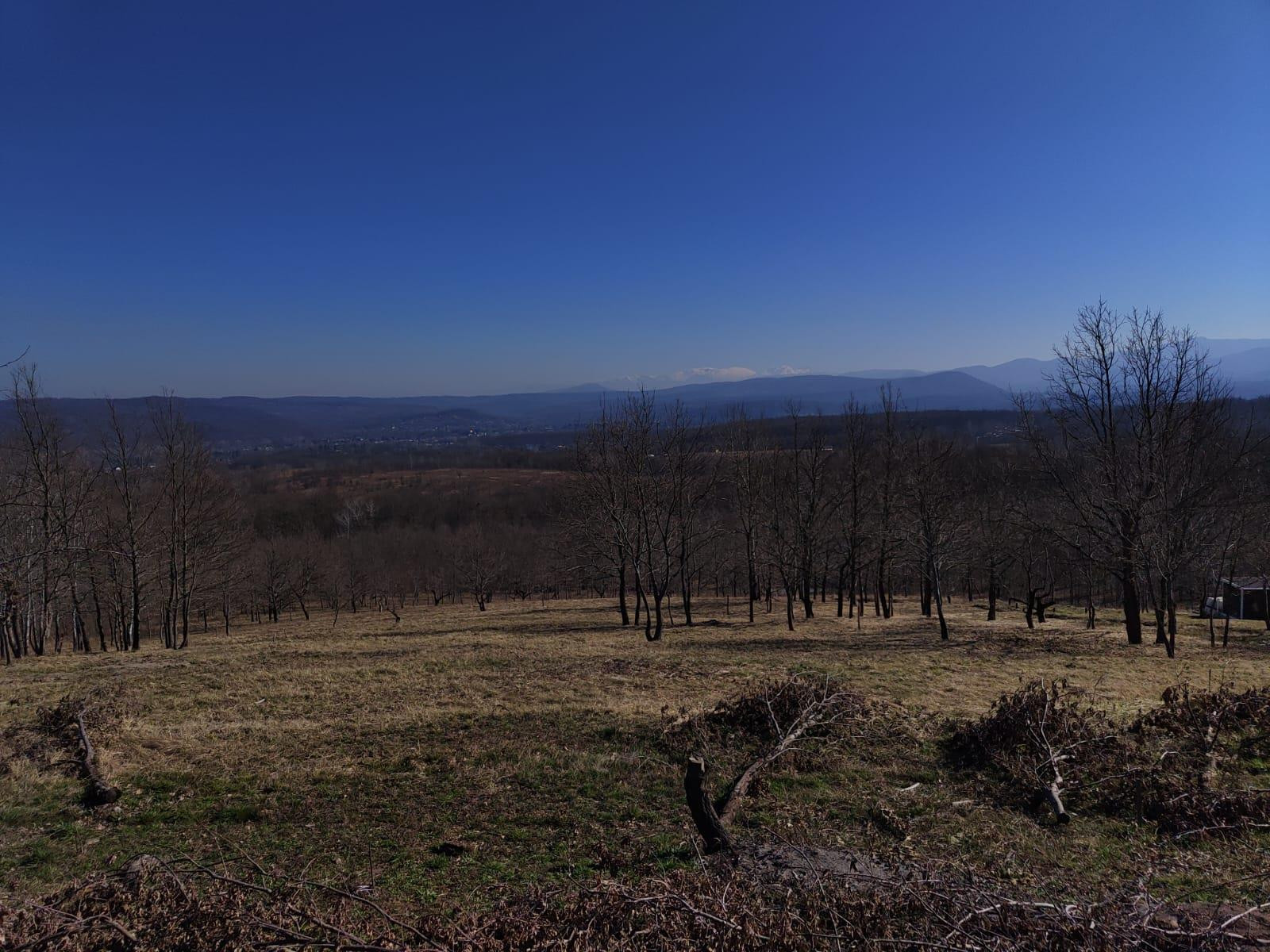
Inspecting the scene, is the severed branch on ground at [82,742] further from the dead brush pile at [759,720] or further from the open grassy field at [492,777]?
the dead brush pile at [759,720]

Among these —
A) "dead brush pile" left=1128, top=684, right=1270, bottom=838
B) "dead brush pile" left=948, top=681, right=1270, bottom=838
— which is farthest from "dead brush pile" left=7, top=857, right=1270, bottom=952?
"dead brush pile" left=948, top=681, right=1270, bottom=838

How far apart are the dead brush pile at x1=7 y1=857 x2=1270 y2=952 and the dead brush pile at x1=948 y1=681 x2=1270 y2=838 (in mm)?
2983

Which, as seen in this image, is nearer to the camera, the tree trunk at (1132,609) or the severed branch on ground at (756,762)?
the severed branch on ground at (756,762)

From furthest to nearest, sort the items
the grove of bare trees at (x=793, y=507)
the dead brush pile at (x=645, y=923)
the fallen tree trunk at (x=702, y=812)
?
the grove of bare trees at (x=793, y=507)
the fallen tree trunk at (x=702, y=812)
the dead brush pile at (x=645, y=923)

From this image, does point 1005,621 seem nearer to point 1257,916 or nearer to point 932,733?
point 932,733

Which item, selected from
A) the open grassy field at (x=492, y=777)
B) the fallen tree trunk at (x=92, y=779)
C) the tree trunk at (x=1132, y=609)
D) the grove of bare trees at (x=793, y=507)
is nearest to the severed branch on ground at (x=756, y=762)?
the open grassy field at (x=492, y=777)

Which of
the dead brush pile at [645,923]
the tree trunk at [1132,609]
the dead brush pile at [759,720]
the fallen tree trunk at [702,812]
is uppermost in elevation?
the dead brush pile at [645,923]

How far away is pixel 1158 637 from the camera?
66.7ft

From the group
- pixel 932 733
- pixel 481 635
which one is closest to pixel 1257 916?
pixel 932 733

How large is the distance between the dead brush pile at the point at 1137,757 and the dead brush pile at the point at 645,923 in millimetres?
2983

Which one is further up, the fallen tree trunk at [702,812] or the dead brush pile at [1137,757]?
the fallen tree trunk at [702,812]

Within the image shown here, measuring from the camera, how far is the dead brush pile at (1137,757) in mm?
6758

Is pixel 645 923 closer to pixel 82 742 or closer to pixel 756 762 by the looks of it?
pixel 756 762

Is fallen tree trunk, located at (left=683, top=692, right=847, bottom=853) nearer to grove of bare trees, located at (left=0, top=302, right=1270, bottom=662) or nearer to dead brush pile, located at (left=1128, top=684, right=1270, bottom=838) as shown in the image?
dead brush pile, located at (left=1128, top=684, right=1270, bottom=838)
